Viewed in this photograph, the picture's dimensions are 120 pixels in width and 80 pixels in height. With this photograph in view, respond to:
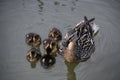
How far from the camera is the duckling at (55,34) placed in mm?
4878

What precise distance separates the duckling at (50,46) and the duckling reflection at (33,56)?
0.16 meters

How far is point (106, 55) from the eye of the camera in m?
4.72

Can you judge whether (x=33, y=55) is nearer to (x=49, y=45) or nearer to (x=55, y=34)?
(x=49, y=45)

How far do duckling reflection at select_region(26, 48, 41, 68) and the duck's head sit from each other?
0.50ft

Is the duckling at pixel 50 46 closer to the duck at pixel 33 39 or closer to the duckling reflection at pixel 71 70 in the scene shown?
the duck at pixel 33 39

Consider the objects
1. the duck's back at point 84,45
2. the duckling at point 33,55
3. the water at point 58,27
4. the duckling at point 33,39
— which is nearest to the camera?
the water at point 58,27

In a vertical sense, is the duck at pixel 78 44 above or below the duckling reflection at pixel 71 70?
above

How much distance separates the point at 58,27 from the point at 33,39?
21.3 inches

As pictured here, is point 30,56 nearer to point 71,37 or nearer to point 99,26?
point 71,37

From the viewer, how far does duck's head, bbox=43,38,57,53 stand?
185 inches

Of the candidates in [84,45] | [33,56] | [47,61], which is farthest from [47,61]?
[84,45]

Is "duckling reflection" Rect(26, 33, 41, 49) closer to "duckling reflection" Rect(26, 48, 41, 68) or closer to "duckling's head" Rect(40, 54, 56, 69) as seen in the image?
"duckling reflection" Rect(26, 48, 41, 68)

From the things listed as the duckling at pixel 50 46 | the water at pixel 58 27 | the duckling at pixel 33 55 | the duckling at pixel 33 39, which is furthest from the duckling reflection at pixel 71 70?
the duckling at pixel 33 39

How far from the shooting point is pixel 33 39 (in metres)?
4.80
